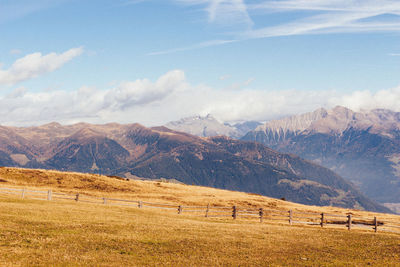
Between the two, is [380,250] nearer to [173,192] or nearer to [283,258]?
[283,258]

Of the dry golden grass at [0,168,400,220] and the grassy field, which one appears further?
the dry golden grass at [0,168,400,220]

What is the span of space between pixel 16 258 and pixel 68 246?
417 centimetres

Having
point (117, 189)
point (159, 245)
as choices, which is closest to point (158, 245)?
point (159, 245)

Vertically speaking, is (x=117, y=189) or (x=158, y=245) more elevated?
(x=158, y=245)

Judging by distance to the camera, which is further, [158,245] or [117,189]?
[117,189]

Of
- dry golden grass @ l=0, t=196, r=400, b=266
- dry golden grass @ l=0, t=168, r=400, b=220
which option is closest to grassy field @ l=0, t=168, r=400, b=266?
dry golden grass @ l=0, t=196, r=400, b=266

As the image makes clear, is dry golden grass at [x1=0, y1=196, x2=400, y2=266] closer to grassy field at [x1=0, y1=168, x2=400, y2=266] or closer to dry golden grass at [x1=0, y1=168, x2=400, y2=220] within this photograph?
grassy field at [x1=0, y1=168, x2=400, y2=266]

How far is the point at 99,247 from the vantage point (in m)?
26.7

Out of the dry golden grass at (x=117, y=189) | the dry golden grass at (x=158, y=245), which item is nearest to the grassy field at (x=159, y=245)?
the dry golden grass at (x=158, y=245)

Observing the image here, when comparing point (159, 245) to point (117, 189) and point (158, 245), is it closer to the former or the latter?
point (158, 245)

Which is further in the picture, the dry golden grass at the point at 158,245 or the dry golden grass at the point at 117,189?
the dry golden grass at the point at 117,189

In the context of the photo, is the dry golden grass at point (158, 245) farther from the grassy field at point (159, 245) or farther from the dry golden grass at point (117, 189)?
the dry golden grass at point (117, 189)

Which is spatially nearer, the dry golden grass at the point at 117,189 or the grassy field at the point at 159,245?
the grassy field at the point at 159,245

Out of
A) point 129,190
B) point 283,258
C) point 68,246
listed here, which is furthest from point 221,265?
point 129,190
